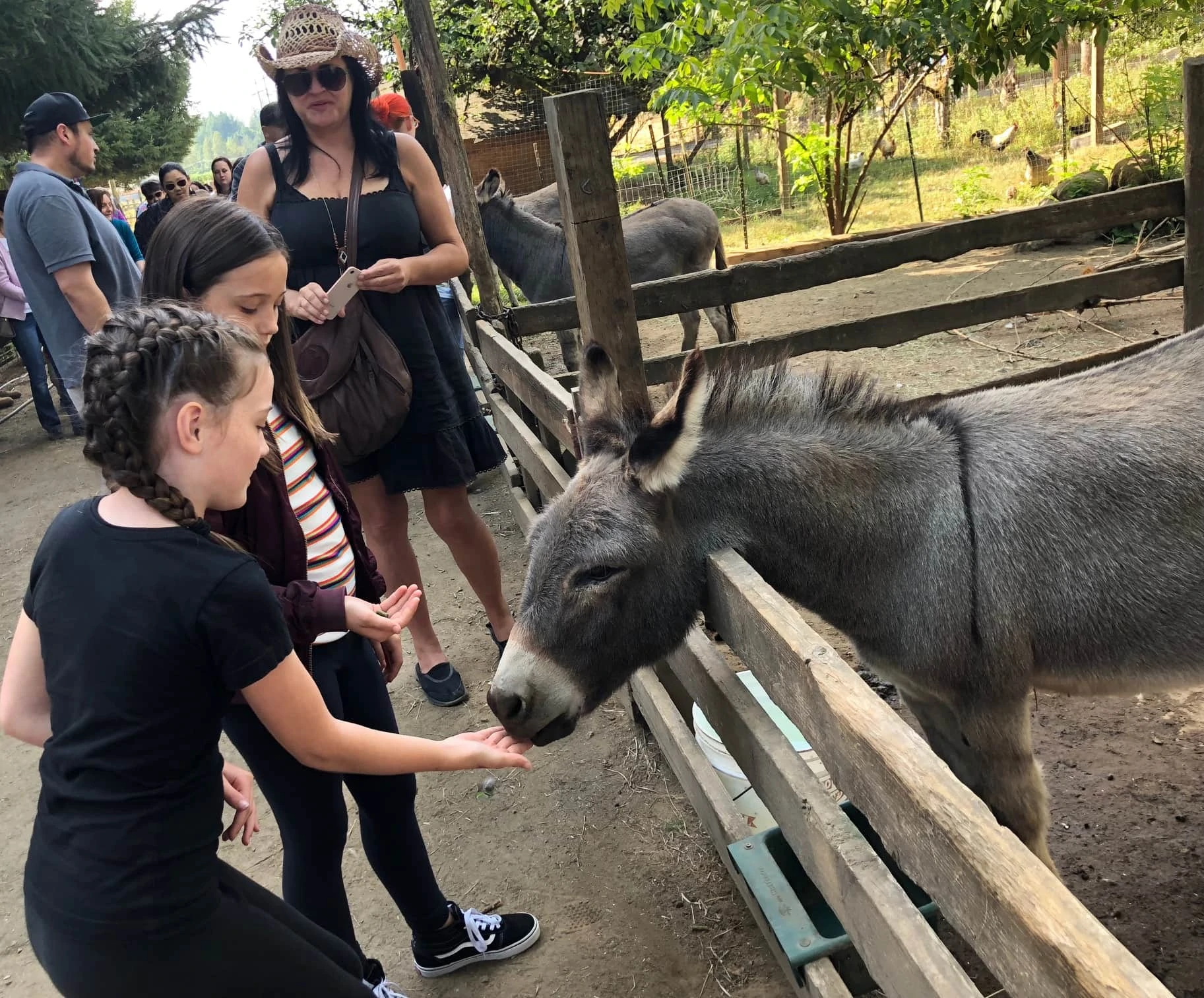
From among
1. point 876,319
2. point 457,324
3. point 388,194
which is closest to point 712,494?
point 388,194

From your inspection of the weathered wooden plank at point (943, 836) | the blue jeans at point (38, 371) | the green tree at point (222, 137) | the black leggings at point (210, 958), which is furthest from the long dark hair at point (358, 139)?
the green tree at point (222, 137)

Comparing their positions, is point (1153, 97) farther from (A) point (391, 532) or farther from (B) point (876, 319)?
(A) point (391, 532)

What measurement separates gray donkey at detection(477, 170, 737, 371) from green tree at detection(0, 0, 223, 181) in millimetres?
6655

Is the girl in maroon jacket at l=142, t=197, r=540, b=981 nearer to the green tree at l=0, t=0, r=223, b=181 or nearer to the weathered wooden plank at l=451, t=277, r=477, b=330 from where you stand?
the weathered wooden plank at l=451, t=277, r=477, b=330

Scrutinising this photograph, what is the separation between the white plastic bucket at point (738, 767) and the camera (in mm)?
2713

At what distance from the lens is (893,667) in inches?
87.1

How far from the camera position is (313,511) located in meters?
2.09

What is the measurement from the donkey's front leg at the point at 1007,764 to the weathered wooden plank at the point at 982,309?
8.57ft

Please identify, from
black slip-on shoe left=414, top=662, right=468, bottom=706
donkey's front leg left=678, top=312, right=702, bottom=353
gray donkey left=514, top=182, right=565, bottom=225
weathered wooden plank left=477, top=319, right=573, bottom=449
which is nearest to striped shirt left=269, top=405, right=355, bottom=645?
weathered wooden plank left=477, top=319, right=573, bottom=449

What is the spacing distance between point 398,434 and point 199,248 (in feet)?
4.59

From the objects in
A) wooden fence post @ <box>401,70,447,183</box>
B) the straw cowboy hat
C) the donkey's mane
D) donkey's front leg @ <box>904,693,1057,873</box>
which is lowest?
donkey's front leg @ <box>904,693,1057,873</box>

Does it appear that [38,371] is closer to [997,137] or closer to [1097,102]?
[1097,102]

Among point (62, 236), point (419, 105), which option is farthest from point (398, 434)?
point (419, 105)

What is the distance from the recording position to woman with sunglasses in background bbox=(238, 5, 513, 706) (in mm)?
2867
